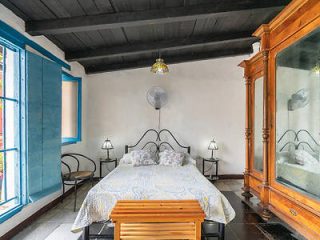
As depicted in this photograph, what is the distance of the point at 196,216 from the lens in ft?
5.83

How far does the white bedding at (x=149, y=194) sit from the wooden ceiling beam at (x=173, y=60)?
103 inches

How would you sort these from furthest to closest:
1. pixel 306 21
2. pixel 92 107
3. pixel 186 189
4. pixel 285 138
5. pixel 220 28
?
pixel 92 107 → pixel 220 28 → pixel 186 189 → pixel 285 138 → pixel 306 21

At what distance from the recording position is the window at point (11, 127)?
239 cm

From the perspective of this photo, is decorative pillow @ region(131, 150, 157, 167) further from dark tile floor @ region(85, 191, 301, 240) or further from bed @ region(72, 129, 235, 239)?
dark tile floor @ region(85, 191, 301, 240)

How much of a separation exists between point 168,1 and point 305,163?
2.26 meters

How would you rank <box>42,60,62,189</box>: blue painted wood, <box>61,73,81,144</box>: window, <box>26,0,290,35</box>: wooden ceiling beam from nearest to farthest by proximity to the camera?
<box>26,0,290,35</box>: wooden ceiling beam → <box>42,60,62,189</box>: blue painted wood → <box>61,73,81,144</box>: window

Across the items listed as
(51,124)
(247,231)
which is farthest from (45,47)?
(247,231)

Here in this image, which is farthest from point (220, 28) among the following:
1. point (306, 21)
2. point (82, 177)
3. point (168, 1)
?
point (82, 177)

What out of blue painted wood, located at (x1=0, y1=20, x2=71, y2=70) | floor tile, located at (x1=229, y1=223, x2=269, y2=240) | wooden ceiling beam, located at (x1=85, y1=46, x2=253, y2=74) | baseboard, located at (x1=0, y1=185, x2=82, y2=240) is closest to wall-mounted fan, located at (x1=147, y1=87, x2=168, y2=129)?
wooden ceiling beam, located at (x1=85, y1=46, x2=253, y2=74)

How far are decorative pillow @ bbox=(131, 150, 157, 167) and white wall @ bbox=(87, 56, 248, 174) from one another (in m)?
0.76

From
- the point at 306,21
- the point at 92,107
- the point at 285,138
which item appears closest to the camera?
the point at 306,21

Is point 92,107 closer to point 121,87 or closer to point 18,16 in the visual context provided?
point 121,87

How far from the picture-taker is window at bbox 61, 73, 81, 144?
161 inches

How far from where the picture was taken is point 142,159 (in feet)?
12.4
